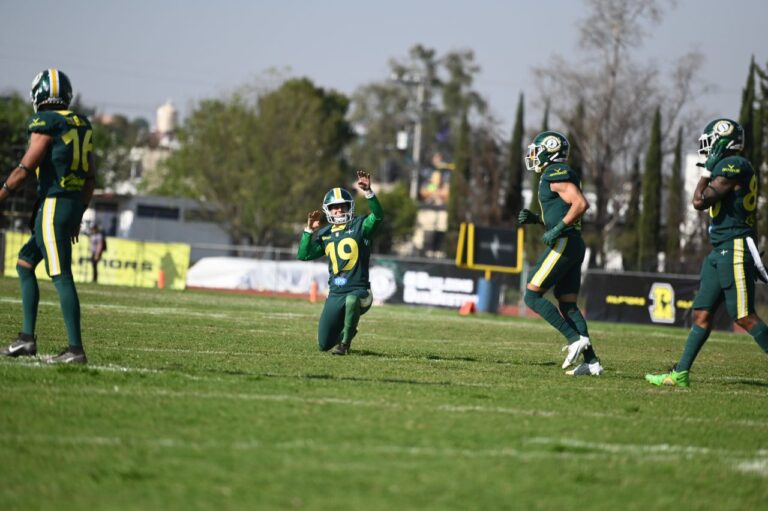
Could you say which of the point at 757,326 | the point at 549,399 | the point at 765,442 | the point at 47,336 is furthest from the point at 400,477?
the point at 47,336

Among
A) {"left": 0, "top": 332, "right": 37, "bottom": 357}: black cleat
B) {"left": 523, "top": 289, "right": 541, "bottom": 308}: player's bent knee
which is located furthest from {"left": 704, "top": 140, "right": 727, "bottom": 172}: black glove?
{"left": 0, "top": 332, "right": 37, "bottom": 357}: black cleat

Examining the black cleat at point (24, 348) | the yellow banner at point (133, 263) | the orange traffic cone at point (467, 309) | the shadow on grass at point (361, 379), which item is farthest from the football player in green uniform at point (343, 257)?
the yellow banner at point (133, 263)

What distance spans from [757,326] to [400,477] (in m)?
5.87

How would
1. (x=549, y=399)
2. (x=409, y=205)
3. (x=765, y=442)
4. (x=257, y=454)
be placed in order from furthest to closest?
(x=409, y=205) → (x=549, y=399) → (x=765, y=442) → (x=257, y=454)

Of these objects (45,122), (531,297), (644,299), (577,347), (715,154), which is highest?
(715,154)

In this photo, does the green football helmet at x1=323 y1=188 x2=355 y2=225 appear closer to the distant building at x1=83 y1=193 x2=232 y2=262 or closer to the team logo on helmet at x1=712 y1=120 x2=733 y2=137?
the team logo on helmet at x1=712 y1=120 x2=733 y2=137

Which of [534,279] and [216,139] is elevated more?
[216,139]

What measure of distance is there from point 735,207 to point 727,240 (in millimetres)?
299

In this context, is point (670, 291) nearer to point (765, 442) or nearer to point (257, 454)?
point (765, 442)

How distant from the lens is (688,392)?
32.0 feet

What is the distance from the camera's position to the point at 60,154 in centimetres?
892

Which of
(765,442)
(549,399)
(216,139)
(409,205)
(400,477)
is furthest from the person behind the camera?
(409,205)

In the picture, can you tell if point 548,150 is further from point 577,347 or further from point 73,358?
point 73,358

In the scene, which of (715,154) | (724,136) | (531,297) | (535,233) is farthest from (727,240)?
(535,233)
